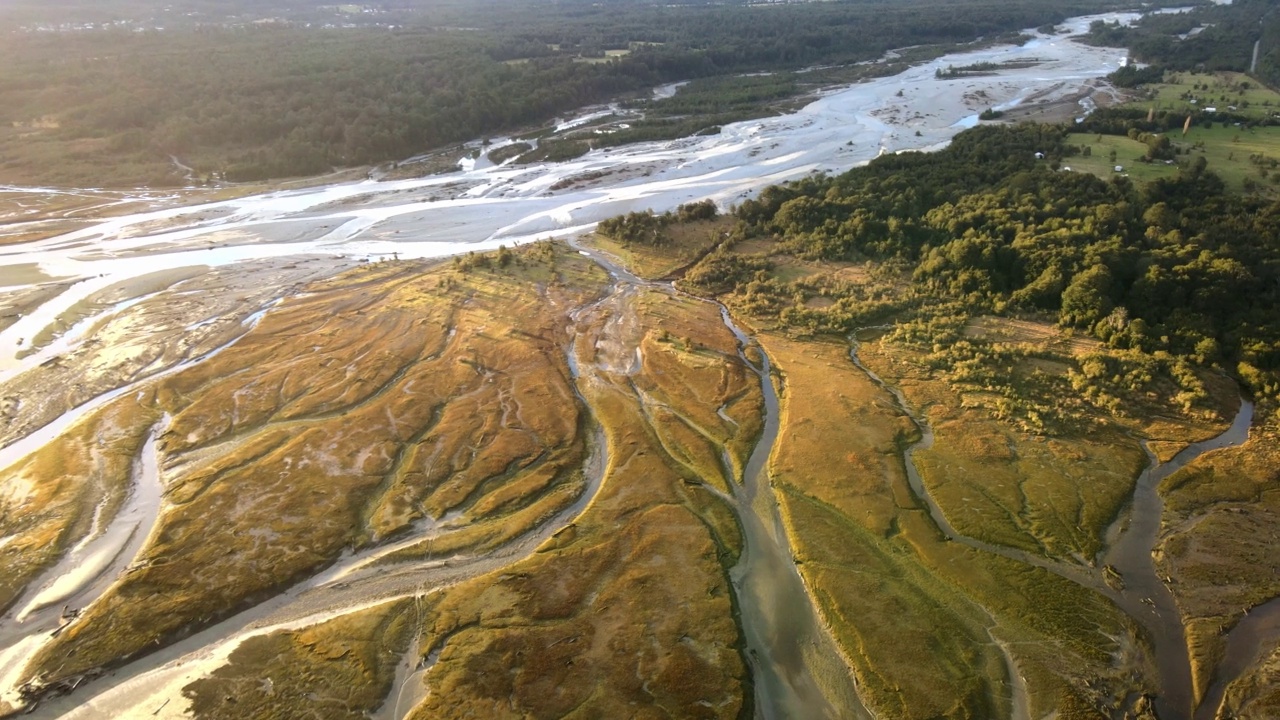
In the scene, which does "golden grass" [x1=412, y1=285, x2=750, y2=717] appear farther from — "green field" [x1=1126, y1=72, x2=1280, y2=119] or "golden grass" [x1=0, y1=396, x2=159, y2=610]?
"green field" [x1=1126, y1=72, x2=1280, y2=119]

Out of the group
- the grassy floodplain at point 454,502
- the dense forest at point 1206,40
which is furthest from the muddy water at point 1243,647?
the dense forest at point 1206,40

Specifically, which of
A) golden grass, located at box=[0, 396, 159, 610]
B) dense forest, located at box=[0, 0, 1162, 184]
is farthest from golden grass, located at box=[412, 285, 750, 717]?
dense forest, located at box=[0, 0, 1162, 184]

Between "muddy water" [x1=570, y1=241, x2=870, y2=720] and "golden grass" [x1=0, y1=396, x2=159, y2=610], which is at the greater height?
"golden grass" [x1=0, y1=396, x2=159, y2=610]

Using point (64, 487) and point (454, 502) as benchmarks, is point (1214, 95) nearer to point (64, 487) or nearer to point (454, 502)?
point (454, 502)

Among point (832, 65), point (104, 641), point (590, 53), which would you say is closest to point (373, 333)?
point (104, 641)

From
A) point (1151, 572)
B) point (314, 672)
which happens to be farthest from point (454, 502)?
point (1151, 572)

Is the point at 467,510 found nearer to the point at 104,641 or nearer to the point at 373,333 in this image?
the point at 104,641
